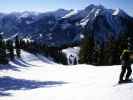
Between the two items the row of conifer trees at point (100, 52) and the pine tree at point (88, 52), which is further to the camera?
the pine tree at point (88, 52)

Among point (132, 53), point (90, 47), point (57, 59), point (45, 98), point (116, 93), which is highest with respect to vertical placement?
point (132, 53)

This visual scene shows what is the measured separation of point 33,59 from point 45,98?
411 ft

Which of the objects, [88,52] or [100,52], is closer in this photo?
[88,52]

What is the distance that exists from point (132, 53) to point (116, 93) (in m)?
4.12

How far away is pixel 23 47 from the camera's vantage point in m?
184

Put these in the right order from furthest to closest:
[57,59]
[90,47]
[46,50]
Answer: [46,50], [57,59], [90,47]

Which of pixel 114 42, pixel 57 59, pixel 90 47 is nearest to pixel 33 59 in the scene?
pixel 57 59

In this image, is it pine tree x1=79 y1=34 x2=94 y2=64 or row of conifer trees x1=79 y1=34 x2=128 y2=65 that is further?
pine tree x1=79 y1=34 x2=94 y2=64

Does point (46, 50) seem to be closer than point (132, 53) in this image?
No

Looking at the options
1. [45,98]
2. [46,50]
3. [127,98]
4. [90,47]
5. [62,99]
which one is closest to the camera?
[127,98]

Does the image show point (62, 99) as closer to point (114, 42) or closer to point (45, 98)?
point (45, 98)

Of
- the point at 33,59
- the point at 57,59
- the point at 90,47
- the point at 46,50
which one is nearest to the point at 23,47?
the point at 46,50

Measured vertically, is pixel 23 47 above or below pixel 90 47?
below

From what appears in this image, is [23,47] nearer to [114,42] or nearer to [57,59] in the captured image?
[57,59]
